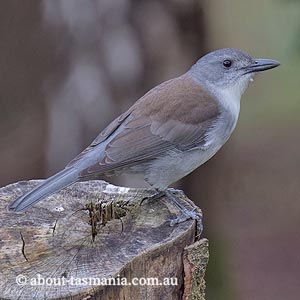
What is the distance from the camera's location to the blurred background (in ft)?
22.9

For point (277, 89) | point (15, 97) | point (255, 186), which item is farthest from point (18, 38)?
point (277, 89)

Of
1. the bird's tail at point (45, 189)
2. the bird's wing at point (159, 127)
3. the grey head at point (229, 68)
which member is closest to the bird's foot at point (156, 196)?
the bird's wing at point (159, 127)

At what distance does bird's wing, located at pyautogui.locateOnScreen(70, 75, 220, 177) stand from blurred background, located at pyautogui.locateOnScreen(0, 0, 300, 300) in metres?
0.70

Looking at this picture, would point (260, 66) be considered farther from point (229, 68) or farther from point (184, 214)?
point (184, 214)

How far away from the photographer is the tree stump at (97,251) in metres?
3.81

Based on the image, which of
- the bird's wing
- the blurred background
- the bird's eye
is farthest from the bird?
the blurred background

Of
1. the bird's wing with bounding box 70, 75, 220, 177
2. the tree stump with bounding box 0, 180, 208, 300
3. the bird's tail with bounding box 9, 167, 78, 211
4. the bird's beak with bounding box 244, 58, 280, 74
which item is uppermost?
the bird's beak with bounding box 244, 58, 280, 74

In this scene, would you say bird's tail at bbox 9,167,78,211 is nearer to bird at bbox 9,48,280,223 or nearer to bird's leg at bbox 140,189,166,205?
bird at bbox 9,48,280,223

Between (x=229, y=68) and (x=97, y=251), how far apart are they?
2021 mm

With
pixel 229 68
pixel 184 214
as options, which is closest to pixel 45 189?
pixel 184 214

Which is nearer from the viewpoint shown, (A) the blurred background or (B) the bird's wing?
(B) the bird's wing

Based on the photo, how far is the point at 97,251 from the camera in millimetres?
4117

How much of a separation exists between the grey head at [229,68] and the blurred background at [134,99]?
23cm

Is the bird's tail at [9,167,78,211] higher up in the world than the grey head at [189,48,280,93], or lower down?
lower down
